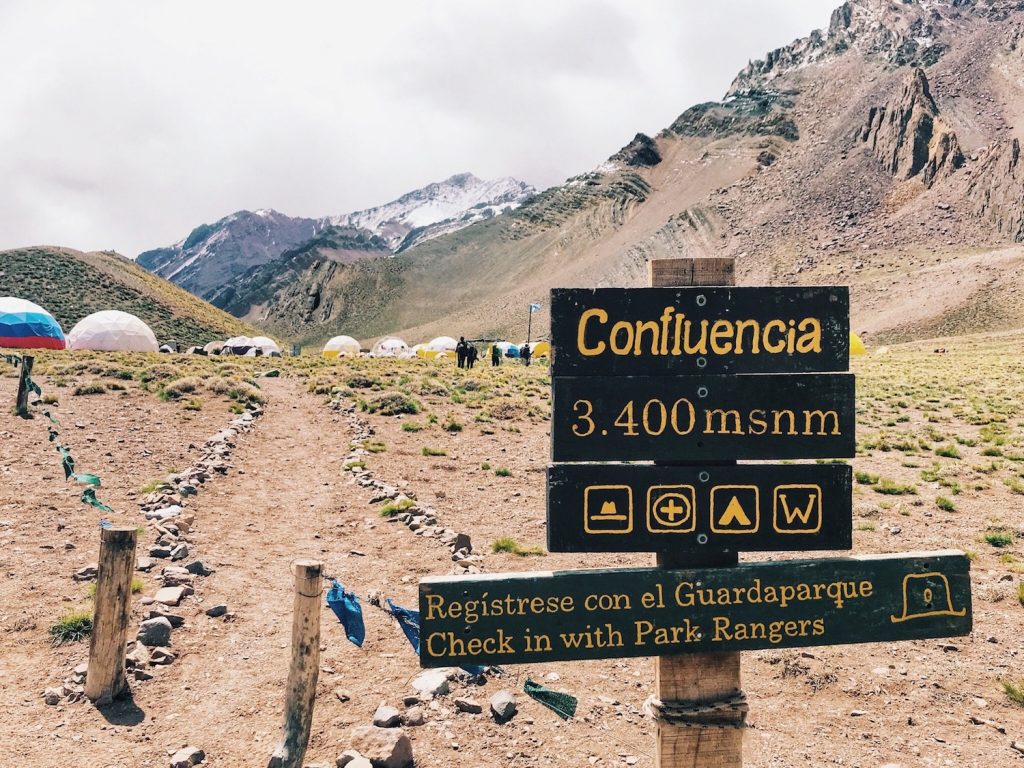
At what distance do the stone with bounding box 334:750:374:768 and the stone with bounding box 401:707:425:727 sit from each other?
23.3 inches

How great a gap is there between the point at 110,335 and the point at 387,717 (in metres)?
60.2

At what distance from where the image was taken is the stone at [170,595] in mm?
7465

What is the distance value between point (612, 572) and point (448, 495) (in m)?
9.93

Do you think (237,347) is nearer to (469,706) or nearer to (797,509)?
(469,706)

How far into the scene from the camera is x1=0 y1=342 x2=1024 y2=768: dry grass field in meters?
5.46

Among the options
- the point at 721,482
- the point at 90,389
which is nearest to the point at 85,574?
the point at 721,482

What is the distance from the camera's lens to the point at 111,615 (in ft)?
18.8

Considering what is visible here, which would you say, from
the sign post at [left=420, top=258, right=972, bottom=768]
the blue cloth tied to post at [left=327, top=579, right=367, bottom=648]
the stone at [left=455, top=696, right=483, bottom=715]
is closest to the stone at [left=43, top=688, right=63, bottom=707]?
the blue cloth tied to post at [left=327, top=579, right=367, bottom=648]

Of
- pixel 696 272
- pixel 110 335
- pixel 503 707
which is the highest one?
pixel 110 335

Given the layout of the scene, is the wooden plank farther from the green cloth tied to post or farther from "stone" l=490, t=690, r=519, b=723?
"stone" l=490, t=690, r=519, b=723

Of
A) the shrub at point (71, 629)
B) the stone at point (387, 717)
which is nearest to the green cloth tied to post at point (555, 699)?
the stone at point (387, 717)

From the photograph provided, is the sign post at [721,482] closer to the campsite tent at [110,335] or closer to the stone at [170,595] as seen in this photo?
the stone at [170,595]

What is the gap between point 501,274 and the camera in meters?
188

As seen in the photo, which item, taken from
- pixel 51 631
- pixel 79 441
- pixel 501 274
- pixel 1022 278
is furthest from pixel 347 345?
pixel 501 274
